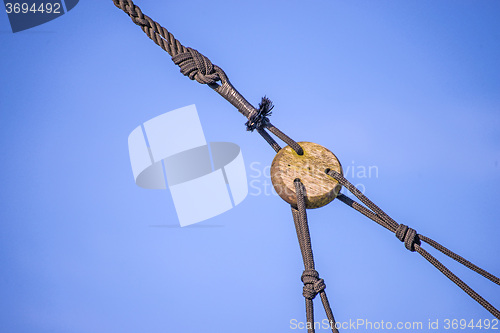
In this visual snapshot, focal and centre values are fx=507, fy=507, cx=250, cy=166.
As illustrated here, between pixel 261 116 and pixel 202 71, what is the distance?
31 centimetres

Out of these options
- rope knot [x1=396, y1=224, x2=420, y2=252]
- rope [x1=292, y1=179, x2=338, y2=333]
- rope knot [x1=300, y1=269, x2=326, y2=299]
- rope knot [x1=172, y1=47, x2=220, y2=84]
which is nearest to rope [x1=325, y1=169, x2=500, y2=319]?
rope knot [x1=396, y1=224, x2=420, y2=252]

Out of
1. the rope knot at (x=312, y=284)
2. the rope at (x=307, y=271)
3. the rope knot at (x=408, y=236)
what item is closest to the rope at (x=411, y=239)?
the rope knot at (x=408, y=236)

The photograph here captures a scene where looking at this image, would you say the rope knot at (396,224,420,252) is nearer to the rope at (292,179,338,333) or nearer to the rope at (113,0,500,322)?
the rope at (113,0,500,322)

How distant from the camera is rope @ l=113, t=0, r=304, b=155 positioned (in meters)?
2.09

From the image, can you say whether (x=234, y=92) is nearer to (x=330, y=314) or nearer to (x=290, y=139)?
(x=290, y=139)

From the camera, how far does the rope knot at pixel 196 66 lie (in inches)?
83.1

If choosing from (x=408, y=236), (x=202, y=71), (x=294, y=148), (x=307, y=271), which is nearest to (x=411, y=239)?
(x=408, y=236)

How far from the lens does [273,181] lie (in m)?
2.12

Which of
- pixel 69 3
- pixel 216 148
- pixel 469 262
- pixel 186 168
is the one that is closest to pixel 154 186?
pixel 186 168

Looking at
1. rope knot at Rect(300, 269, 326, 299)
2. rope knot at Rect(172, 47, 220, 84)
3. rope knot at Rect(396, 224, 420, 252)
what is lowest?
rope knot at Rect(300, 269, 326, 299)

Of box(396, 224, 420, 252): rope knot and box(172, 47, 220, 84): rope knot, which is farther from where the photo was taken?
box(172, 47, 220, 84): rope knot

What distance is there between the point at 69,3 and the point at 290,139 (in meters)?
2.52

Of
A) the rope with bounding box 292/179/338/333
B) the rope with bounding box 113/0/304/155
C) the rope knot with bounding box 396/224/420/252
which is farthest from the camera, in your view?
the rope with bounding box 113/0/304/155

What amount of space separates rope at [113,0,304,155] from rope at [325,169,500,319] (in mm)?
280
